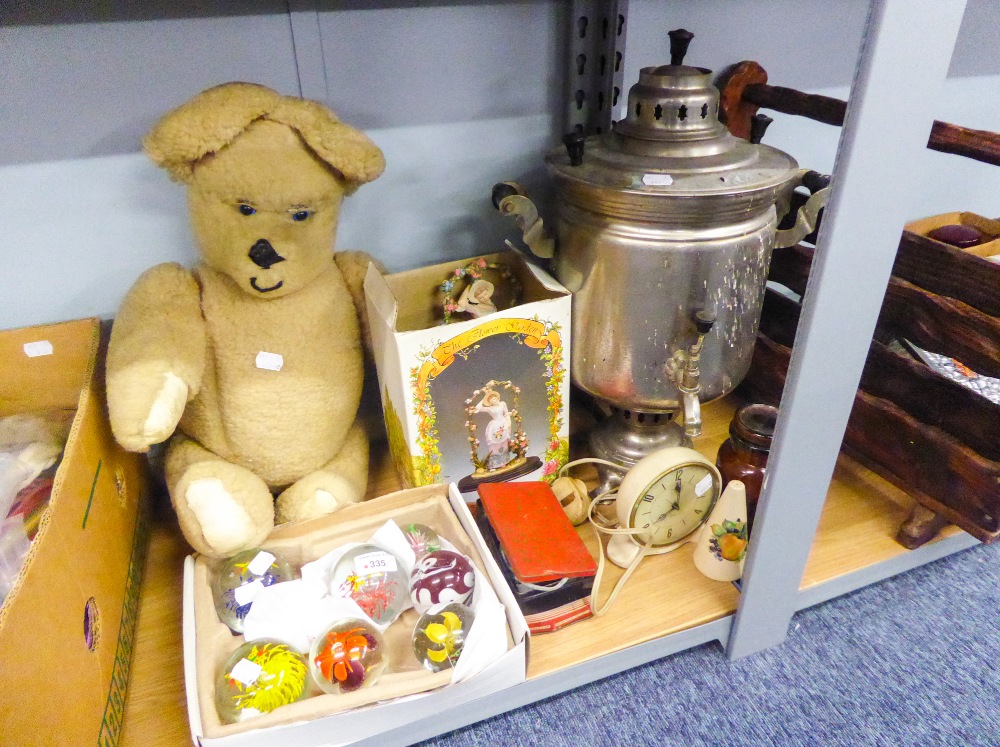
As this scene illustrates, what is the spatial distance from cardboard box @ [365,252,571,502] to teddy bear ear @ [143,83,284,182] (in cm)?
19

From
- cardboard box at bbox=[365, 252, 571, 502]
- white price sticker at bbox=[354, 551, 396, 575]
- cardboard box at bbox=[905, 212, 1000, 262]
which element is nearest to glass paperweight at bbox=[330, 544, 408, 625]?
white price sticker at bbox=[354, 551, 396, 575]

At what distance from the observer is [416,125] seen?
772mm

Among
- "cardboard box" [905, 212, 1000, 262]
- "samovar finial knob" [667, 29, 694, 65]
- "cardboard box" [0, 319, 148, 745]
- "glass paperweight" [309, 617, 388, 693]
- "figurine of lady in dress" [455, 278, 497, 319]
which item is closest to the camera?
"cardboard box" [0, 319, 148, 745]

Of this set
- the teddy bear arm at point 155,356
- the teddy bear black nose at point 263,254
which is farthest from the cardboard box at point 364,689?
the teddy bear black nose at point 263,254

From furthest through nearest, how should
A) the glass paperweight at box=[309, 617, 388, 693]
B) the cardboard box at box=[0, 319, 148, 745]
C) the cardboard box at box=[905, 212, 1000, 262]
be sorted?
the cardboard box at box=[905, 212, 1000, 262]
the glass paperweight at box=[309, 617, 388, 693]
the cardboard box at box=[0, 319, 148, 745]

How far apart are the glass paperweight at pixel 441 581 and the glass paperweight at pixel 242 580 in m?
0.13

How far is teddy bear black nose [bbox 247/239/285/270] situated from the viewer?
2.04ft

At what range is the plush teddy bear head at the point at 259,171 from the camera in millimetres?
579

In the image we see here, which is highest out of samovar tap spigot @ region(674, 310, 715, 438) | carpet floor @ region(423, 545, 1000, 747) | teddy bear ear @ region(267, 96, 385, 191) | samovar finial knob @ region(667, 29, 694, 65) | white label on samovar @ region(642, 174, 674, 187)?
samovar finial knob @ region(667, 29, 694, 65)

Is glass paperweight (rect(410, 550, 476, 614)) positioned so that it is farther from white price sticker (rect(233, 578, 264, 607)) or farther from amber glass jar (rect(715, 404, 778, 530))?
amber glass jar (rect(715, 404, 778, 530))

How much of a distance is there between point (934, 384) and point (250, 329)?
702 millimetres

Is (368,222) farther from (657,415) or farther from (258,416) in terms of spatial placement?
(657,415)

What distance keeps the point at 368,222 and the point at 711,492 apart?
0.48 metres

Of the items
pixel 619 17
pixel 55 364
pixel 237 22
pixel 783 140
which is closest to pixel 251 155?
pixel 237 22
